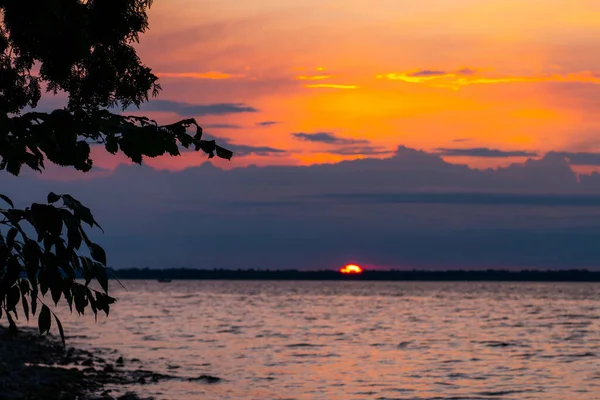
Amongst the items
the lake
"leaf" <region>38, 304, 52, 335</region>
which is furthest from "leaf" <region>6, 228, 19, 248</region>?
the lake

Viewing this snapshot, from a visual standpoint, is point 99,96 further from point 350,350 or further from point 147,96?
point 350,350

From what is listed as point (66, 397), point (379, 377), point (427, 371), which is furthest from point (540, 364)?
point (66, 397)

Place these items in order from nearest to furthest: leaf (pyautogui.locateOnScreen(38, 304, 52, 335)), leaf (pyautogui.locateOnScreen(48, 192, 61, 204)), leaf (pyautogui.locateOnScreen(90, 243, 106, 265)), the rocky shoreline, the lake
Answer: leaf (pyautogui.locateOnScreen(48, 192, 61, 204)), leaf (pyautogui.locateOnScreen(90, 243, 106, 265)), leaf (pyautogui.locateOnScreen(38, 304, 52, 335)), the rocky shoreline, the lake

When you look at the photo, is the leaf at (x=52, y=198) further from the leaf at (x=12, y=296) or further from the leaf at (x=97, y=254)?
the leaf at (x=12, y=296)

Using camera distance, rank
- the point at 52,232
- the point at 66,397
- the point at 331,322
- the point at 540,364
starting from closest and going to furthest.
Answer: the point at 52,232 < the point at 66,397 < the point at 540,364 < the point at 331,322

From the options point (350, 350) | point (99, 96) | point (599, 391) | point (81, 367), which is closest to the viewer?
point (99, 96)

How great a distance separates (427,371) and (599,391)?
8.56 m

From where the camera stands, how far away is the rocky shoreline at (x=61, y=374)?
26500 mm

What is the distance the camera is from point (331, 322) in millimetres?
85750

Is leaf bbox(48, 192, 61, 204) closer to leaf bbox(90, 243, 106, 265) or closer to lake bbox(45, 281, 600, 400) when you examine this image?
leaf bbox(90, 243, 106, 265)

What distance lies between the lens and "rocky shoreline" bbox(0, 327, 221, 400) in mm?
26500

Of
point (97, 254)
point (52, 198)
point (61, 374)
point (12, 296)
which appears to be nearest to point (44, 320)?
point (12, 296)

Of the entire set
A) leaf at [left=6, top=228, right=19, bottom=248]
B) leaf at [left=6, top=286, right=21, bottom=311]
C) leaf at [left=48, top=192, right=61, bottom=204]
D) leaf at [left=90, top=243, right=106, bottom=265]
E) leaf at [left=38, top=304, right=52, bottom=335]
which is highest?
leaf at [left=48, top=192, right=61, bottom=204]

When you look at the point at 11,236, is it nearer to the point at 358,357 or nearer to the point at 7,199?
the point at 7,199
